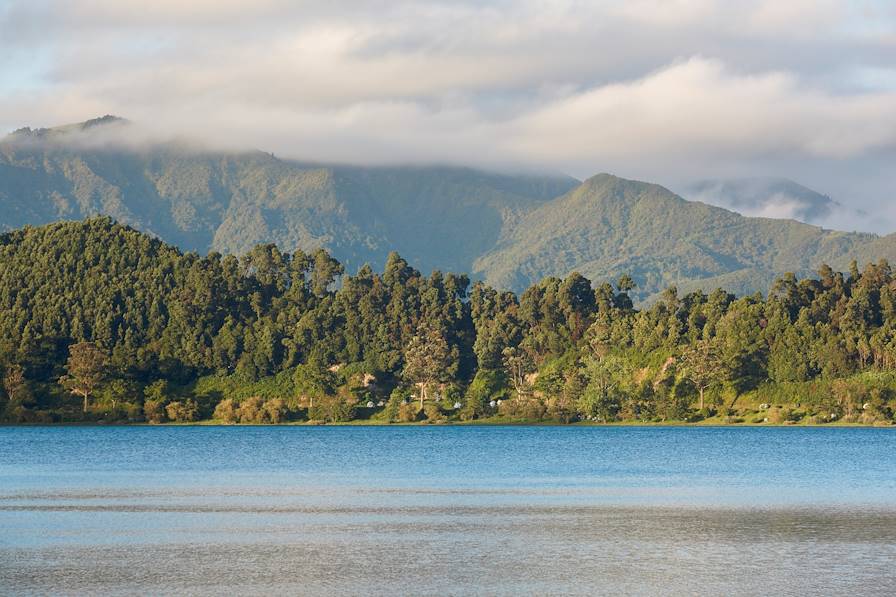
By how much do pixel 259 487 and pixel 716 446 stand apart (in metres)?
89.4

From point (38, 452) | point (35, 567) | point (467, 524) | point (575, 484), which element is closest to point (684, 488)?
point (575, 484)

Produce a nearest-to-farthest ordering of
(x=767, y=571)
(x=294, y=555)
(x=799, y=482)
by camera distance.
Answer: (x=767, y=571) < (x=294, y=555) < (x=799, y=482)

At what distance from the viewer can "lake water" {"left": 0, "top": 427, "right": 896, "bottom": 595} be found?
2192 inches

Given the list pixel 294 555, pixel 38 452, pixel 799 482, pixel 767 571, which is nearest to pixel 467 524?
pixel 294 555

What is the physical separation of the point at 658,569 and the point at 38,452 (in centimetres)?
11657

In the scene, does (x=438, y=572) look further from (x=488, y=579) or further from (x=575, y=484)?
(x=575, y=484)

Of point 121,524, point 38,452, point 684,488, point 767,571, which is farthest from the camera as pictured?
point 38,452

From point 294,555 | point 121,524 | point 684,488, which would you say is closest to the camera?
point 294,555

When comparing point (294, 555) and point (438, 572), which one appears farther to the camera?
point (294, 555)

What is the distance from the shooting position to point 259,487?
102 meters

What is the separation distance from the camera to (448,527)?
243 ft

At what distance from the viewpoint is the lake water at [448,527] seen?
5569 cm

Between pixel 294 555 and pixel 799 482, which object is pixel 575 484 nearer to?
pixel 799 482

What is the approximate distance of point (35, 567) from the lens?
58406mm
